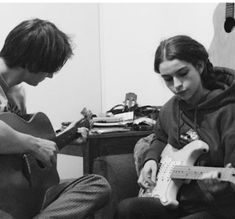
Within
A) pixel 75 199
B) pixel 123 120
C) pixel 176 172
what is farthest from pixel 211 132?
pixel 123 120

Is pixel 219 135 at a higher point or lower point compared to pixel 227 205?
higher

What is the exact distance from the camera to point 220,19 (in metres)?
1.80

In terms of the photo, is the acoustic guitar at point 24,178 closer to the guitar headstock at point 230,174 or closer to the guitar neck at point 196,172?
the guitar neck at point 196,172

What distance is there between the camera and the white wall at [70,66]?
8.00 ft

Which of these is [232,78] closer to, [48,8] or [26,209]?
[26,209]

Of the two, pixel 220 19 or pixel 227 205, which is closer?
pixel 227 205

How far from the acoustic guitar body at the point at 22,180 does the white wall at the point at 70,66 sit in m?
1.09

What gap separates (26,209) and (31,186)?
7 cm

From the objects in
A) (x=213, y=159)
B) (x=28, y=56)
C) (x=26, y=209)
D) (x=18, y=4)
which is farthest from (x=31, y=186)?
(x=18, y=4)

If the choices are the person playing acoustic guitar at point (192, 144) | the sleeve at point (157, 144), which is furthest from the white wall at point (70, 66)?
the person playing acoustic guitar at point (192, 144)

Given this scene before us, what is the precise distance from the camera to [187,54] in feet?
4.39

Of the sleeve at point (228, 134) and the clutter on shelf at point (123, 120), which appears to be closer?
the sleeve at point (228, 134)

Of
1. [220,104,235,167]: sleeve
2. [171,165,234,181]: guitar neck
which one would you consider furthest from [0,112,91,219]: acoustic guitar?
[220,104,235,167]: sleeve

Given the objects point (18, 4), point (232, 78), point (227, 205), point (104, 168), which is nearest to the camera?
point (227, 205)
